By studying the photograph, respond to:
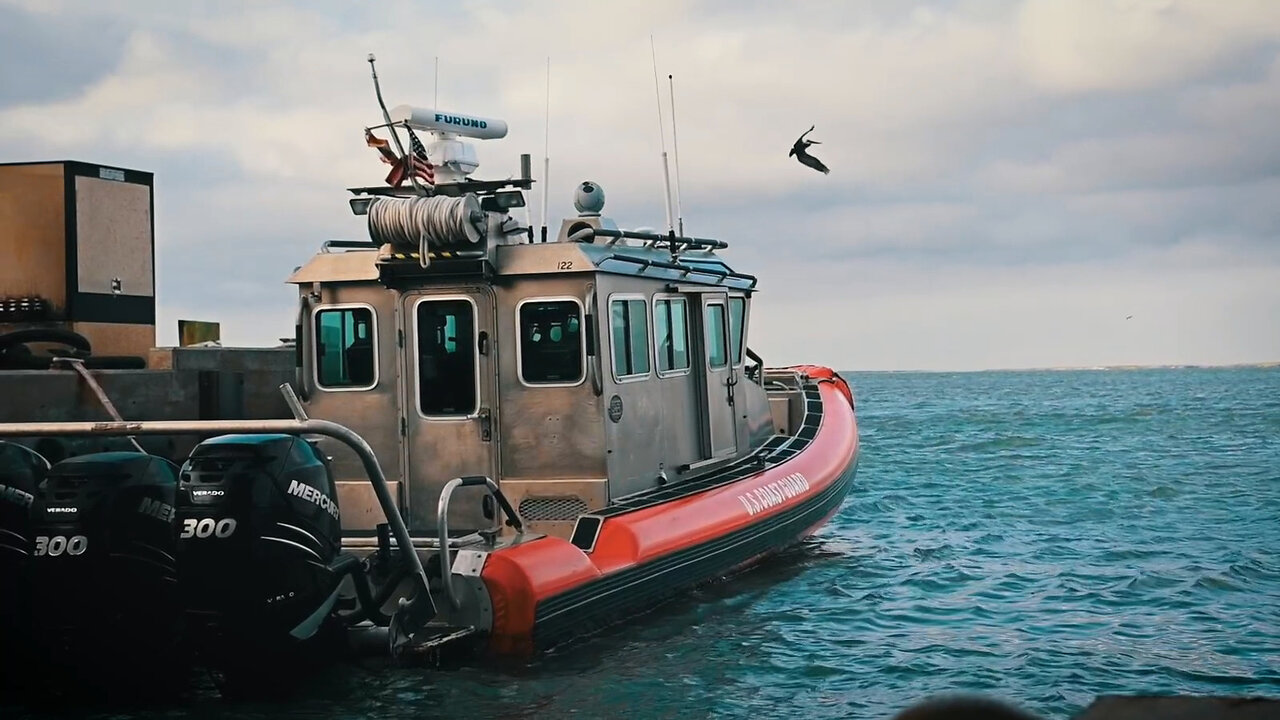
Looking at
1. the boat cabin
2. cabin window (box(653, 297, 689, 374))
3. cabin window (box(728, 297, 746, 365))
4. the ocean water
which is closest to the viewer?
the ocean water

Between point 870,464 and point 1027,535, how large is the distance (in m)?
9.31

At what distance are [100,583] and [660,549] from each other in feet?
11.1

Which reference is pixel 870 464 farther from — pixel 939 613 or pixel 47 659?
pixel 47 659

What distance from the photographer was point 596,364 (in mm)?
7949

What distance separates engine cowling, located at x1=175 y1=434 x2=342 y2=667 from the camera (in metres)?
5.71

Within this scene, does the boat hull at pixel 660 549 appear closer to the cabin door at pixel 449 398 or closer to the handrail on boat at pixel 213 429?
the cabin door at pixel 449 398

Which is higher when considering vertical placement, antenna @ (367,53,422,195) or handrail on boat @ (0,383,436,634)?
antenna @ (367,53,422,195)

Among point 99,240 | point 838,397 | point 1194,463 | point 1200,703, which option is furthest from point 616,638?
point 1194,463

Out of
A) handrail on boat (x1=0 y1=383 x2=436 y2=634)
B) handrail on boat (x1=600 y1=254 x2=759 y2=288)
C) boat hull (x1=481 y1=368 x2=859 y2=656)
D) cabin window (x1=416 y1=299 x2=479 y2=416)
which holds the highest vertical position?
handrail on boat (x1=600 y1=254 x2=759 y2=288)

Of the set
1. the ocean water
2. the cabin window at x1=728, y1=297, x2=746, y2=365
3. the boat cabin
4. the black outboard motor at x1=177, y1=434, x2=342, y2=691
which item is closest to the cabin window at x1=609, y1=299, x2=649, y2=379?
the boat cabin

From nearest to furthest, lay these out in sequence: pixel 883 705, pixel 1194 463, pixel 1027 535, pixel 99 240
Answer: pixel 883 705 → pixel 1027 535 → pixel 99 240 → pixel 1194 463

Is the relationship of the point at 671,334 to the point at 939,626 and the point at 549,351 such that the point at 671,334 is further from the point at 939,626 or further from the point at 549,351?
the point at 939,626

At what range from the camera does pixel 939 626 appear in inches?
352

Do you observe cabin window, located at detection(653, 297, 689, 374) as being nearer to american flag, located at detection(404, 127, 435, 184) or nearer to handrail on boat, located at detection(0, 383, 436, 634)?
american flag, located at detection(404, 127, 435, 184)
